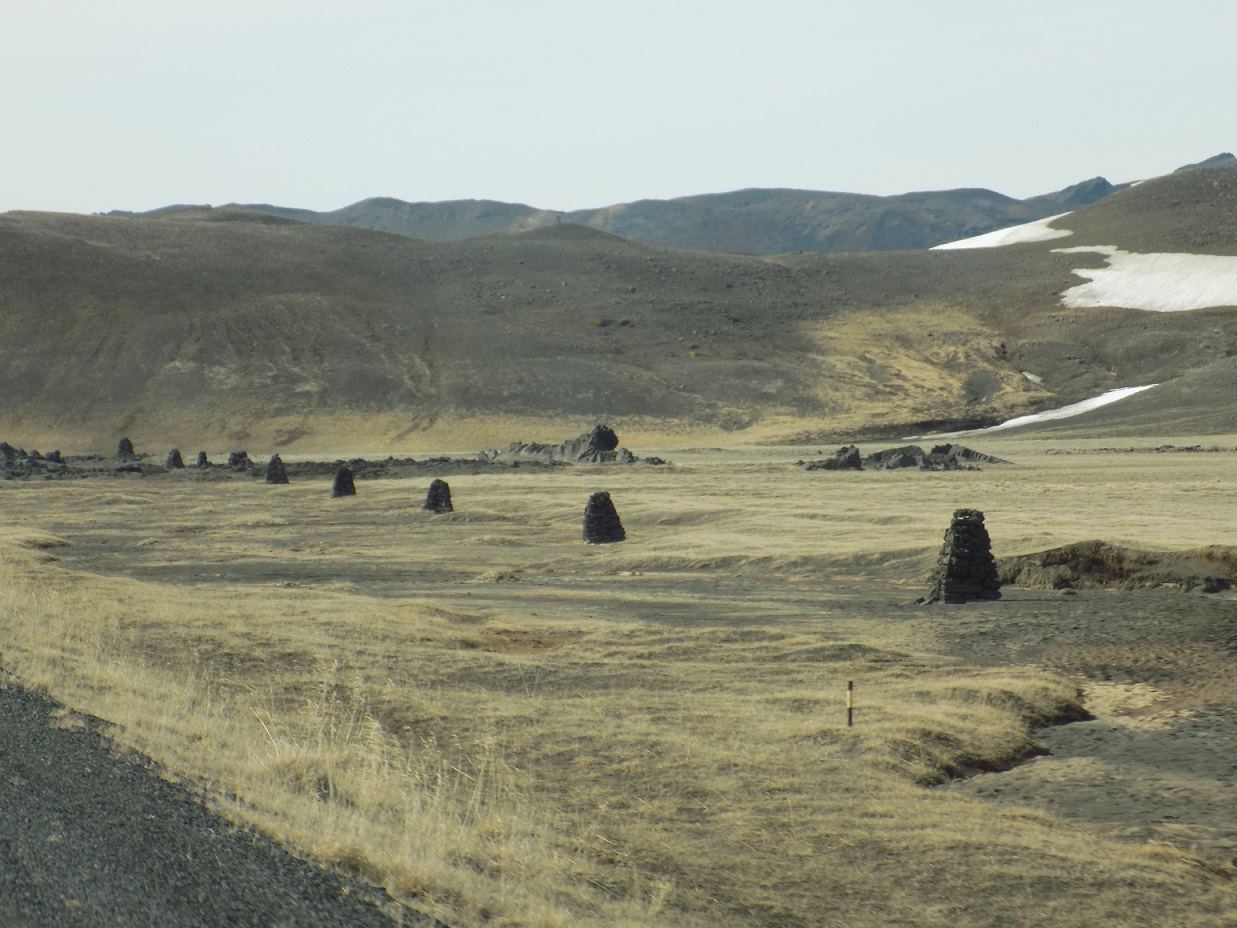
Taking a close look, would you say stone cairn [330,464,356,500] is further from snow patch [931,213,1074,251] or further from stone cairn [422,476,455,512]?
snow patch [931,213,1074,251]

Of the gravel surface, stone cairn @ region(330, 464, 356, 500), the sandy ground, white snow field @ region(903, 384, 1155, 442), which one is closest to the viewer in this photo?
the gravel surface

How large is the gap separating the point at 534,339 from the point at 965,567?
3340 inches

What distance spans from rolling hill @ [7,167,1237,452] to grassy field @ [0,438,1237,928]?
55072mm

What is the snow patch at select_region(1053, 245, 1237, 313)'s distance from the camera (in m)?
111

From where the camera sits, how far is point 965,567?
68.7 feet

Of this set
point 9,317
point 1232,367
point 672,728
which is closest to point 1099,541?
point 672,728

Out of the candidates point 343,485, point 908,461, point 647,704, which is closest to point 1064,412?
point 908,461

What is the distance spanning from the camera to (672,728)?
12242mm

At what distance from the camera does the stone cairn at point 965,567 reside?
68.4ft

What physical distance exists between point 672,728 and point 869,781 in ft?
6.81

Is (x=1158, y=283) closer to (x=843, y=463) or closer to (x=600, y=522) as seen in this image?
(x=843, y=463)

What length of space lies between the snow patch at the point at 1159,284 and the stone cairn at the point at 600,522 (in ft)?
300

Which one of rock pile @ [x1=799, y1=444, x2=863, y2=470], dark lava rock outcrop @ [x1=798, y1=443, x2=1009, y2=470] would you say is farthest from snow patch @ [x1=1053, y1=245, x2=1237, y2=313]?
rock pile @ [x1=799, y1=444, x2=863, y2=470]

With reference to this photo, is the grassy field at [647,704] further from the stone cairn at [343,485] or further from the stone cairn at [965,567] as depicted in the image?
the stone cairn at [343,485]
